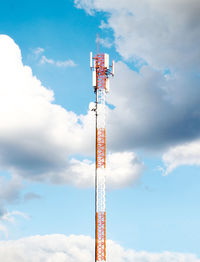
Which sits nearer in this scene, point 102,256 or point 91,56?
point 102,256

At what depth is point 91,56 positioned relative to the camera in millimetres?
146250

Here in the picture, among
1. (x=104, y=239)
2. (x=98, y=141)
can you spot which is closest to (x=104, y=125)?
(x=98, y=141)

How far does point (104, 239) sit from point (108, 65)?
192 feet

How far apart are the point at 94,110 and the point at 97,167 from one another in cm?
1924

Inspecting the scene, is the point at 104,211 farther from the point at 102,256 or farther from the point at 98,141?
the point at 98,141

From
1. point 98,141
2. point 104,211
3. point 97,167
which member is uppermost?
point 98,141

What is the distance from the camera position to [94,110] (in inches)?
5595

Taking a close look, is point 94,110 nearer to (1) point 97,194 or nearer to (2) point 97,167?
(2) point 97,167

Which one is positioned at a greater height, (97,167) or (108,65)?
(108,65)

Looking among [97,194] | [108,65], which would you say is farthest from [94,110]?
[97,194]

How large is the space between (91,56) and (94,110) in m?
19.4

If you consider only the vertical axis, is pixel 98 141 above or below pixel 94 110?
below

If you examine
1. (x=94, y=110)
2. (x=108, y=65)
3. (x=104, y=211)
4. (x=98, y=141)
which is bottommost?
(x=104, y=211)

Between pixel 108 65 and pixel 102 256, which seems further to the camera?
pixel 108 65
